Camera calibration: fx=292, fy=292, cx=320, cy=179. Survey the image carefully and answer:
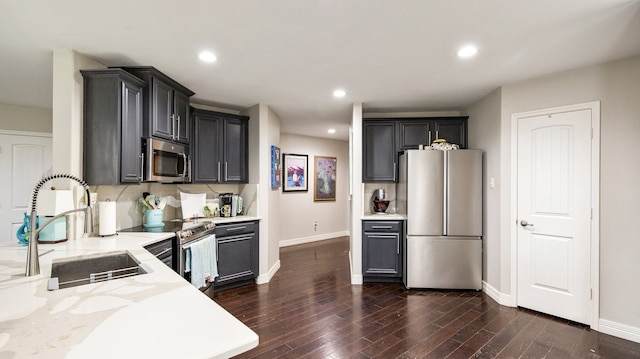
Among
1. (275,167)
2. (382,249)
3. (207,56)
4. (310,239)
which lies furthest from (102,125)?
(310,239)

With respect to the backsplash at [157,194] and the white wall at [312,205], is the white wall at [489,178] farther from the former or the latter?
the white wall at [312,205]

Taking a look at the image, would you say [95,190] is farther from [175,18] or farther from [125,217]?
[175,18]

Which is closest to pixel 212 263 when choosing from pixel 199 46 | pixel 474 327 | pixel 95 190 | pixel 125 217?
pixel 125 217

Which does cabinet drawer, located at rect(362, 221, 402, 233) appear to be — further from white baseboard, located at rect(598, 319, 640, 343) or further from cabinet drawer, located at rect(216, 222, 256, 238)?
white baseboard, located at rect(598, 319, 640, 343)

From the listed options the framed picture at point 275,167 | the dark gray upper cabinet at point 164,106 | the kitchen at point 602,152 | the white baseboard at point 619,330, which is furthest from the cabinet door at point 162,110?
the white baseboard at point 619,330

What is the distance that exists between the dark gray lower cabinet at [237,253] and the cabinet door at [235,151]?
69 centimetres

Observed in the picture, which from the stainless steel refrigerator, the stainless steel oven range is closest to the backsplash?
the stainless steel oven range

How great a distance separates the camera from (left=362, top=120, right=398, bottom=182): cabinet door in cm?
418

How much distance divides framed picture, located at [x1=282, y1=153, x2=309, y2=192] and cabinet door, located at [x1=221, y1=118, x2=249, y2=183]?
191 centimetres

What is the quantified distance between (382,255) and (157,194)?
2.95m

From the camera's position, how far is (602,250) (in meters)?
2.59

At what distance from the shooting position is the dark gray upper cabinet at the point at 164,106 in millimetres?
2723

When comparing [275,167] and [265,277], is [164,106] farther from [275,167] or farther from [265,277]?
[265,277]

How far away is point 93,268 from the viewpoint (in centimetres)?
184
